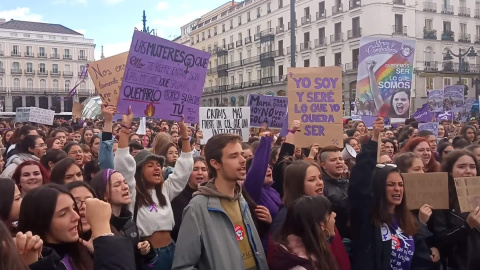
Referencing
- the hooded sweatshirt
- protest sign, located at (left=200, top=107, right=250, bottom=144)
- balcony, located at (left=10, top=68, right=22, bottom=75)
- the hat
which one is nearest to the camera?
the hooded sweatshirt

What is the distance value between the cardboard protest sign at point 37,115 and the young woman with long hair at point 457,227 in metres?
12.3

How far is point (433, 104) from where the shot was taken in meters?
14.2

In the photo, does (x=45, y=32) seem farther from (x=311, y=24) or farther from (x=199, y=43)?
(x=311, y=24)

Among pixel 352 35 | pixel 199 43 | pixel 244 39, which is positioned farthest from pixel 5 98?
pixel 352 35

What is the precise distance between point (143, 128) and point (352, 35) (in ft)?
119

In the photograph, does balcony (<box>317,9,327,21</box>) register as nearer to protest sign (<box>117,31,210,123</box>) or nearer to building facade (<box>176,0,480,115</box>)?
building facade (<box>176,0,480,115</box>)

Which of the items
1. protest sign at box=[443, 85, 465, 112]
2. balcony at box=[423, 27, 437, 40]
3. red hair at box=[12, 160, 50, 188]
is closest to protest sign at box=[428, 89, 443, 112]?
protest sign at box=[443, 85, 465, 112]

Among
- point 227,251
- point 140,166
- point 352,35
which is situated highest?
point 352,35

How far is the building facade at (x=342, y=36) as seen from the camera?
42.3 m

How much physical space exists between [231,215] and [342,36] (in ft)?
142

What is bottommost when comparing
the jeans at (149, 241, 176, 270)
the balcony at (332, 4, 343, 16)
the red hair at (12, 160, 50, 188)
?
the jeans at (149, 241, 176, 270)

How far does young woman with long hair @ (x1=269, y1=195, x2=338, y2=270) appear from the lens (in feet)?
10.1

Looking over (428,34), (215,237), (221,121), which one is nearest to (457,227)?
(215,237)

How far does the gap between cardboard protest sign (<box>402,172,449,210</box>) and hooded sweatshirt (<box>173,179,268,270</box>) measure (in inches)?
62.3
